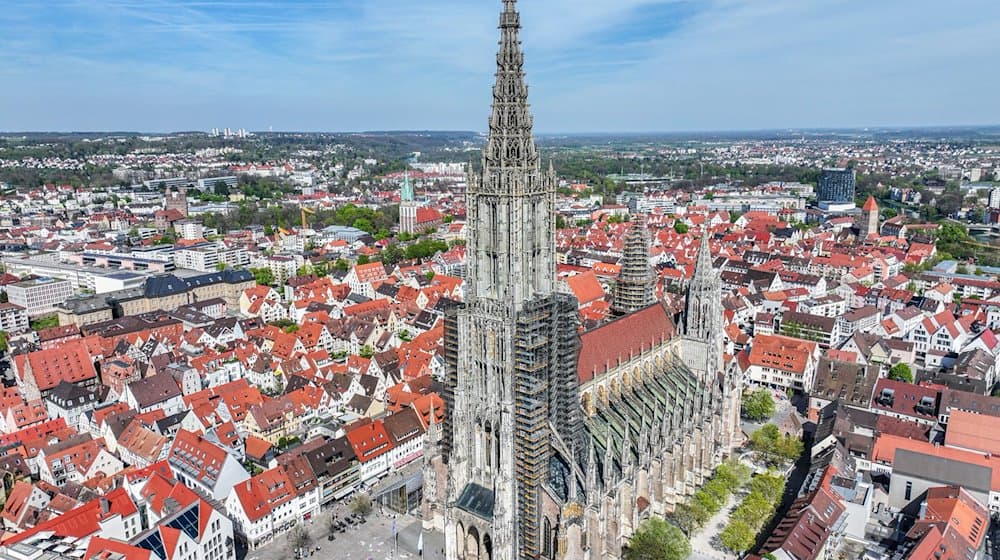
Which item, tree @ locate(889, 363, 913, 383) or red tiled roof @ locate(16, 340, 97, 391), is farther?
red tiled roof @ locate(16, 340, 97, 391)

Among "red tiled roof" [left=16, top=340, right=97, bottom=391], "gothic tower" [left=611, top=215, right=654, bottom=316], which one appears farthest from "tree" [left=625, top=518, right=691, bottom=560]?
"red tiled roof" [left=16, top=340, right=97, bottom=391]

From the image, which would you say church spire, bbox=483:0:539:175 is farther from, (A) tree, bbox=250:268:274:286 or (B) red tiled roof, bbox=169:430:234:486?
(A) tree, bbox=250:268:274:286

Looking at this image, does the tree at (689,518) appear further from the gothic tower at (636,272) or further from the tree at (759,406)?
the tree at (759,406)

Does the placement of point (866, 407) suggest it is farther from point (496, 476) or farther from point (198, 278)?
point (198, 278)

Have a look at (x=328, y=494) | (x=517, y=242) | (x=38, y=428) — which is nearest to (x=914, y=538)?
(x=517, y=242)

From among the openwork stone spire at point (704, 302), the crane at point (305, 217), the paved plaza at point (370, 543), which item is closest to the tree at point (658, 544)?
the paved plaza at point (370, 543)

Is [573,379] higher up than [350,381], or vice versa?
[573,379]
